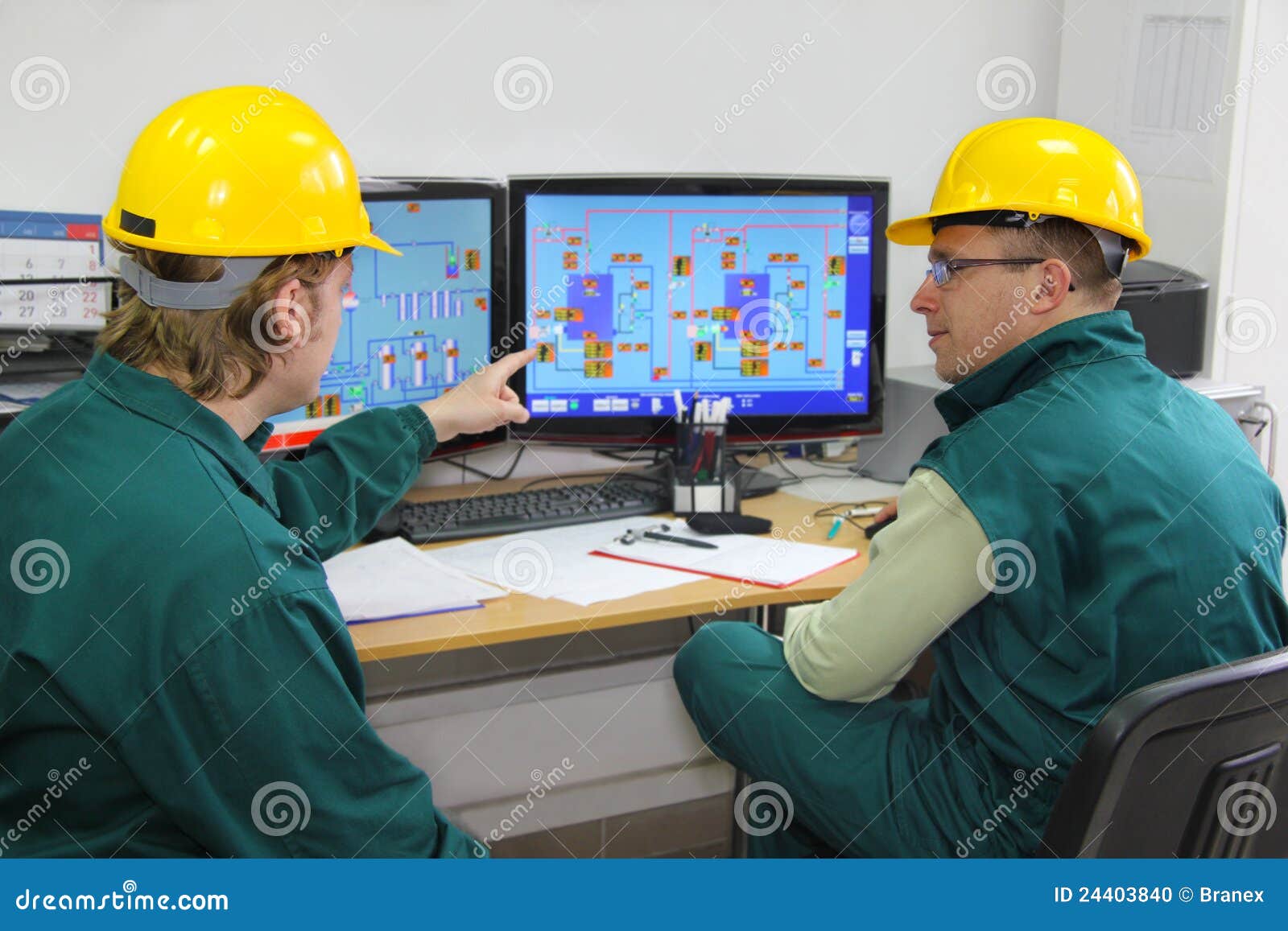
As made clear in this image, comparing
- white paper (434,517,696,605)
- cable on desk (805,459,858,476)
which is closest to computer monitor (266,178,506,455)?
white paper (434,517,696,605)

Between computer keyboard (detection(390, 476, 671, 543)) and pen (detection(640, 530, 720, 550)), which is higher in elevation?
computer keyboard (detection(390, 476, 671, 543))

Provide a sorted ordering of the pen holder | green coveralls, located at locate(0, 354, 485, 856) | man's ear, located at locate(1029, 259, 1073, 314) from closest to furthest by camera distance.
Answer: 1. green coveralls, located at locate(0, 354, 485, 856)
2. man's ear, located at locate(1029, 259, 1073, 314)
3. the pen holder

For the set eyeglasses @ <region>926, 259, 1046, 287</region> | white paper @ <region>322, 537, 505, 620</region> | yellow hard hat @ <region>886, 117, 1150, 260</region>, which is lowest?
white paper @ <region>322, 537, 505, 620</region>

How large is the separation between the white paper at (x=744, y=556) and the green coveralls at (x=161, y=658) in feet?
2.95

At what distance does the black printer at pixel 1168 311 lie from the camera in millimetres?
2639

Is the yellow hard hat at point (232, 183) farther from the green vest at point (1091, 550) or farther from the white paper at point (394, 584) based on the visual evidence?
the green vest at point (1091, 550)

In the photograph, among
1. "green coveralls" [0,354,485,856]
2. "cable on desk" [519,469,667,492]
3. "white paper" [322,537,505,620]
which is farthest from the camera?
"cable on desk" [519,469,667,492]

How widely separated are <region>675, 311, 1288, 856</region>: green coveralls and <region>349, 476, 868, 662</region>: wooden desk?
1.07 ft

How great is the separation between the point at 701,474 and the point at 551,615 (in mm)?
596

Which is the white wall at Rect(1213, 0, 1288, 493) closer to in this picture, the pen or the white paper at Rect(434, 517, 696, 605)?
the pen

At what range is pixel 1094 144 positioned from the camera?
1.76 m

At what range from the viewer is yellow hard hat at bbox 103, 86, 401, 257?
1342 mm

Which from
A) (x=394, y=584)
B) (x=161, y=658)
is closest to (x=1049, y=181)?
(x=394, y=584)

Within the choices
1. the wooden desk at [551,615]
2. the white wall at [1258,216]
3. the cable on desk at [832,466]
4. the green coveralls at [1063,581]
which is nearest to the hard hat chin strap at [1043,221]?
the green coveralls at [1063,581]
